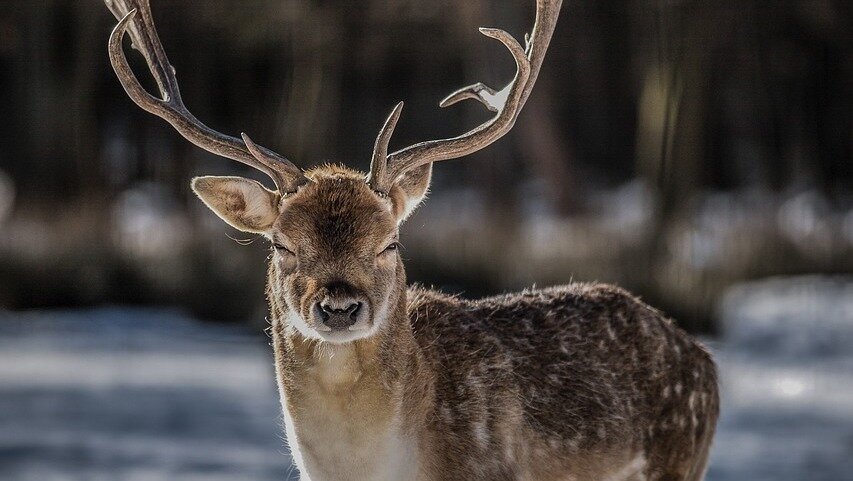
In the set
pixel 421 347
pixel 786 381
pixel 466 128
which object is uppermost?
pixel 421 347

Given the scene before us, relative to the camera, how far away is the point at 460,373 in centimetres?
636

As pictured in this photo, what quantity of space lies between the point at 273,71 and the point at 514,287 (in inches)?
425

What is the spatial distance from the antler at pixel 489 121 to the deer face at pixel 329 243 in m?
0.12

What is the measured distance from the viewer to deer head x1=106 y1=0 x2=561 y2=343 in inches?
222

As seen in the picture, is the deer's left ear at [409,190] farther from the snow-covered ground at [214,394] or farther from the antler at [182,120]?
the snow-covered ground at [214,394]

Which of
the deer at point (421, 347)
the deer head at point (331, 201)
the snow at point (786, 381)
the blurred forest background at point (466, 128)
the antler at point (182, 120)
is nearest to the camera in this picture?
the deer head at point (331, 201)

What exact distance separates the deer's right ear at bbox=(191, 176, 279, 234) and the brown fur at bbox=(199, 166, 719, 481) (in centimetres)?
17

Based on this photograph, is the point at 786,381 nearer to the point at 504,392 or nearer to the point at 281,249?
the point at 504,392

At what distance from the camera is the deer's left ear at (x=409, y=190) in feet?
20.3

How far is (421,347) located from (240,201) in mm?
1016

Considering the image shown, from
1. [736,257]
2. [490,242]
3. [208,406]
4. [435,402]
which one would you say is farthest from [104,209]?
[435,402]

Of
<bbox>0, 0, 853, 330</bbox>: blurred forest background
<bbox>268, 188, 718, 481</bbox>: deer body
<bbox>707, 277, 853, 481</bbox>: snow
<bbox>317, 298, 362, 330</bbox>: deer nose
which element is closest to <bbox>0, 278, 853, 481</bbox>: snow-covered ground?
<bbox>707, 277, 853, 481</bbox>: snow

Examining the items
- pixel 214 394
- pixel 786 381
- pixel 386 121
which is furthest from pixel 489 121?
pixel 786 381

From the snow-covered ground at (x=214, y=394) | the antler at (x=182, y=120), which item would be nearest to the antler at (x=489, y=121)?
the antler at (x=182, y=120)
